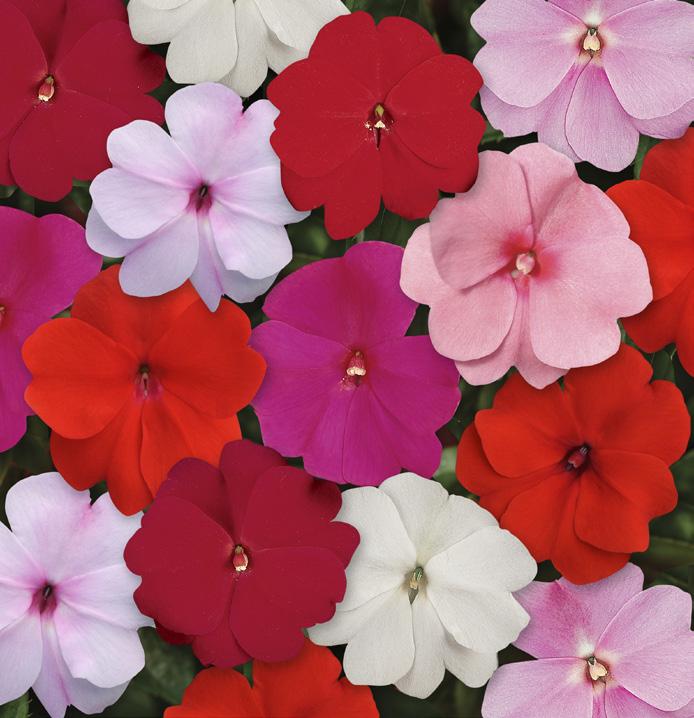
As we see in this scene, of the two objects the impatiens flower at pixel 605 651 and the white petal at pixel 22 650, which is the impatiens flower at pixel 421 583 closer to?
the impatiens flower at pixel 605 651

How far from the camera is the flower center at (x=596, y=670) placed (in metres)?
0.82

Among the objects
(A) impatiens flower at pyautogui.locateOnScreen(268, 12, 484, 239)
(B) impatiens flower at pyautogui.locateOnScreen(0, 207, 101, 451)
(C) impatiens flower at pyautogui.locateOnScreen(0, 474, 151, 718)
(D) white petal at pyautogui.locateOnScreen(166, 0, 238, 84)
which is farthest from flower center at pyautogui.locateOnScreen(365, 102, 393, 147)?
(C) impatiens flower at pyautogui.locateOnScreen(0, 474, 151, 718)

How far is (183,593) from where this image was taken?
79cm

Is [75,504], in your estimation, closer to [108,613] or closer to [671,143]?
[108,613]

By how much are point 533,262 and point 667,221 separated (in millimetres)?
97

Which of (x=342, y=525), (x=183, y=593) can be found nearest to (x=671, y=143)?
(x=342, y=525)

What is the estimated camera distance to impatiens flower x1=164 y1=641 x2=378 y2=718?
833mm

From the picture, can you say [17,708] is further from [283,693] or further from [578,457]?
[578,457]

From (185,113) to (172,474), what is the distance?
25 centimetres

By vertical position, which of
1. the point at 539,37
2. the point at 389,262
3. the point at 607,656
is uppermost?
the point at 539,37

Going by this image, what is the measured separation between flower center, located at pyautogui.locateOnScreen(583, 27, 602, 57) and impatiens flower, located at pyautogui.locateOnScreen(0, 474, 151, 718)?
18.1 inches

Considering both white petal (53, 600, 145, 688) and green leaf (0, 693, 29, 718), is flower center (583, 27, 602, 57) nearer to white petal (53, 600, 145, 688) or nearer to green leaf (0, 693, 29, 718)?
white petal (53, 600, 145, 688)

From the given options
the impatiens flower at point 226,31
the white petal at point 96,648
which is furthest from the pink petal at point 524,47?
the white petal at point 96,648

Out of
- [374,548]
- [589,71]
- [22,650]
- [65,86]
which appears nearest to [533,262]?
[589,71]
